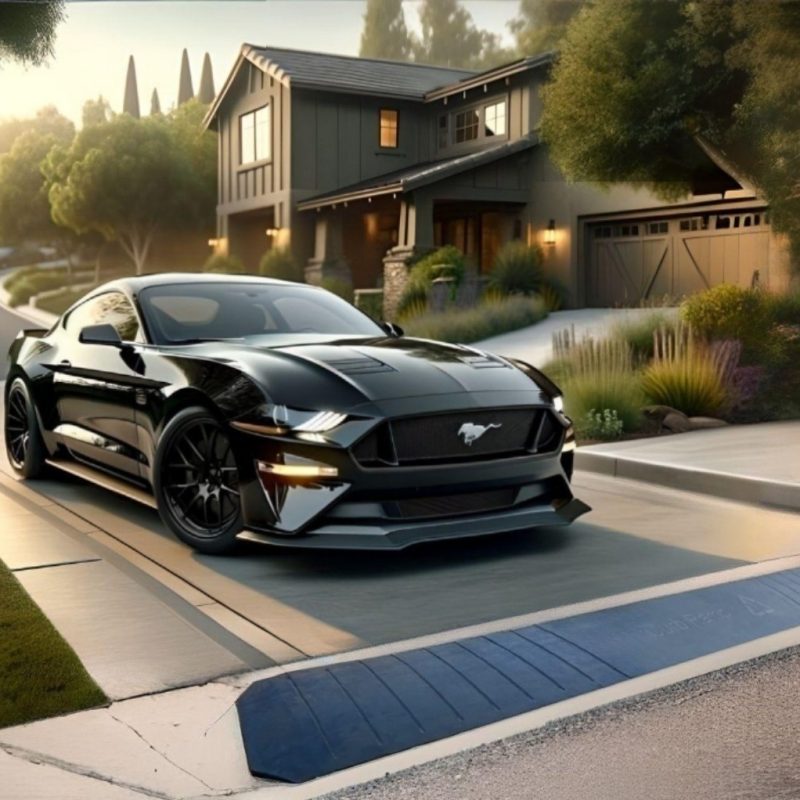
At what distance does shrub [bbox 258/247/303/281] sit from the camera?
32.7 meters

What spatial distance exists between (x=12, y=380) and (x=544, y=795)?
6.59m

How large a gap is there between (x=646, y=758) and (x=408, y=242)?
25.5m

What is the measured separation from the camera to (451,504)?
20.3 feet

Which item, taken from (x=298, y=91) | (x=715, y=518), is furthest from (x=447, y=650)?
(x=298, y=91)

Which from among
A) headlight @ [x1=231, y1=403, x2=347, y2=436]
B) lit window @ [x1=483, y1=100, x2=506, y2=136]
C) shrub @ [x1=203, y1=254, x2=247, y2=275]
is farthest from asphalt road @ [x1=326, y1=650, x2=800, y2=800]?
shrub @ [x1=203, y1=254, x2=247, y2=275]

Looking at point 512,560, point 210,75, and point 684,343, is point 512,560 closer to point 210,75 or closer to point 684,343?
point 684,343

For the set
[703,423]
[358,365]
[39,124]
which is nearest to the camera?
[358,365]

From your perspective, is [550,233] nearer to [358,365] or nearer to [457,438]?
[358,365]

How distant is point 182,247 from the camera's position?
48.4 meters

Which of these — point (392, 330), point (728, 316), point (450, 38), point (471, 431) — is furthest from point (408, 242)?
point (450, 38)

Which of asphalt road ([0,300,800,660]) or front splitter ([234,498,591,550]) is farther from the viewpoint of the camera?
front splitter ([234,498,591,550])

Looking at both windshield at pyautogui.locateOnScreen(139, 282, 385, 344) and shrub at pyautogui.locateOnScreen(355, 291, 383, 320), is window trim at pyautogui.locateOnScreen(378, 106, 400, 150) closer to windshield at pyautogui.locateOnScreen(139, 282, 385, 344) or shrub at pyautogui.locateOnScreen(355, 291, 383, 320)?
shrub at pyautogui.locateOnScreen(355, 291, 383, 320)

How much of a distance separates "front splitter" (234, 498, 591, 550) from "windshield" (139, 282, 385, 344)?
170cm

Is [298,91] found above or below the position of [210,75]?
below
